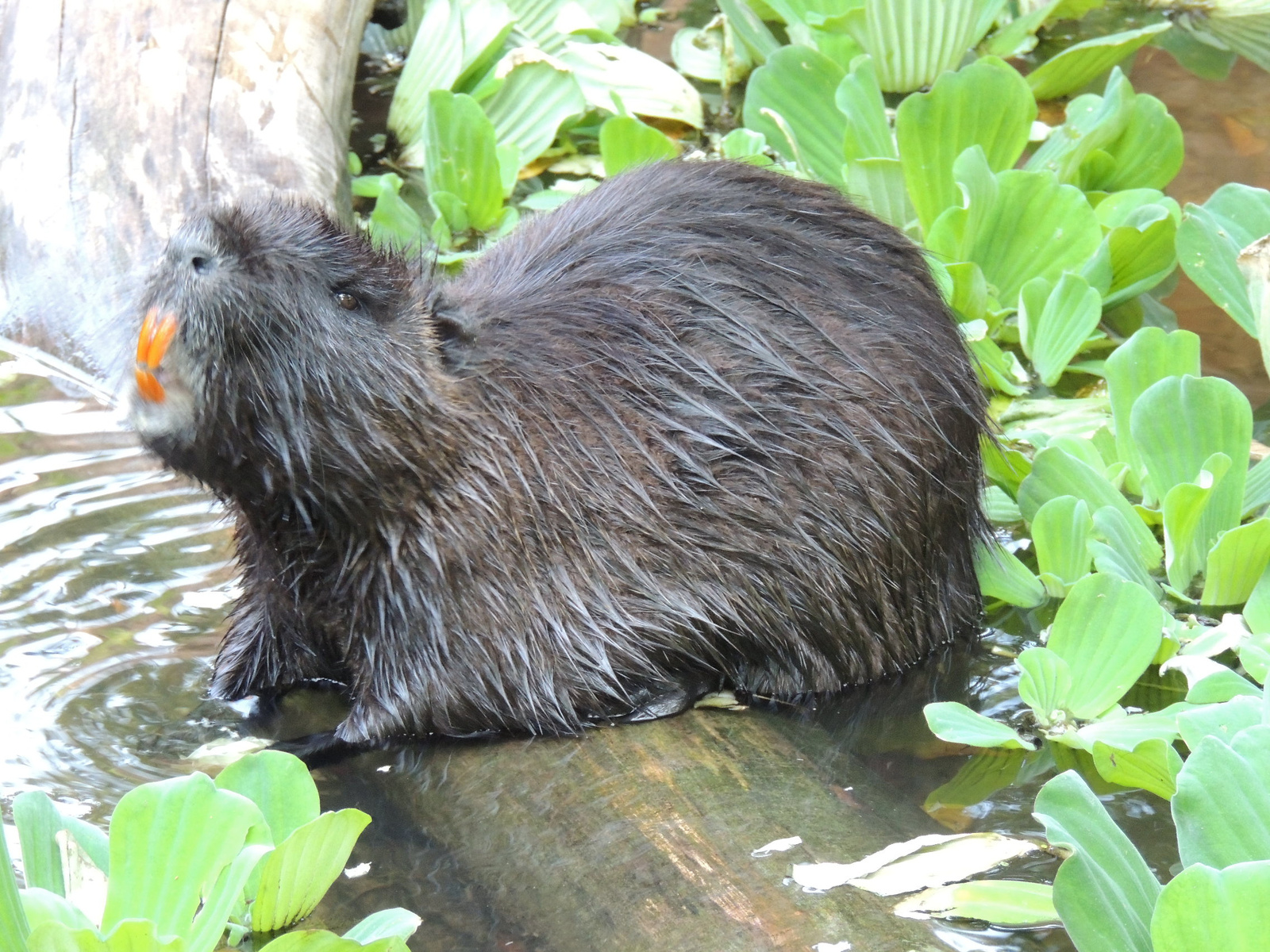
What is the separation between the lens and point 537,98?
503 cm

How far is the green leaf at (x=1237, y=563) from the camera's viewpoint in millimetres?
3047

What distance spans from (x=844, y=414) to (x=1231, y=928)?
1560 millimetres

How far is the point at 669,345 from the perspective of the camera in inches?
123

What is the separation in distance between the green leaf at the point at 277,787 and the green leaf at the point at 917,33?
3632mm

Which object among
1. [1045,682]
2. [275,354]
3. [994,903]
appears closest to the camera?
[994,903]

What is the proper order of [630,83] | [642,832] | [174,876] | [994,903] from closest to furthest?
[174,876]
[994,903]
[642,832]
[630,83]

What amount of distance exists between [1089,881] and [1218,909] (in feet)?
0.84

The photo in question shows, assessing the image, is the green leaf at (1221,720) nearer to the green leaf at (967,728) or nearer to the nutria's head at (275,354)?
the green leaf at (967,728)

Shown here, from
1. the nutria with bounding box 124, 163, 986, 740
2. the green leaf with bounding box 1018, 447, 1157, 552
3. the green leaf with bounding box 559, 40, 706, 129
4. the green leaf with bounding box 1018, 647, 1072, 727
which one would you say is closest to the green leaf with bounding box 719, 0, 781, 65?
the green leaf with bounding box 559, 40, 706, 129

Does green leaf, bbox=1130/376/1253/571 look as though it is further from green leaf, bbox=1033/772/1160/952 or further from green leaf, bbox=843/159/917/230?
green leaf, bbox=1033/772/1160/952

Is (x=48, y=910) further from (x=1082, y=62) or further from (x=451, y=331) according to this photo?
(x=1082, y=62)

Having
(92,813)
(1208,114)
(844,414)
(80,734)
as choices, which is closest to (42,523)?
(80,734)

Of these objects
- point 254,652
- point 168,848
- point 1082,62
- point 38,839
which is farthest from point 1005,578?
point 1082,62

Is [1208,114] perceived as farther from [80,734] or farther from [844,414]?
[80,734]
